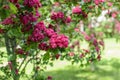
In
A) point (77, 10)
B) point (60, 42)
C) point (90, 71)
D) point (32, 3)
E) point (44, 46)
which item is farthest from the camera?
point (90, 71)

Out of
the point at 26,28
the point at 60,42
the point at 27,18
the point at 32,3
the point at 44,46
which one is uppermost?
the point at 32,3

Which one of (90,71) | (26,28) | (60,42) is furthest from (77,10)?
(90,71)

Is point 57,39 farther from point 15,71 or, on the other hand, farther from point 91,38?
point 91,38

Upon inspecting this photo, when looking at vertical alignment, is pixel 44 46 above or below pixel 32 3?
below

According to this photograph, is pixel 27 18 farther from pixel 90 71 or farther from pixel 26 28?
pixel 90 71

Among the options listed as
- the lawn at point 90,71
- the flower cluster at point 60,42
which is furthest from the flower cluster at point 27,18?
the lawn at point 90,71

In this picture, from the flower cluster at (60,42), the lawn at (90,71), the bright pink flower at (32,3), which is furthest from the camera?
the lawn at (90,71)

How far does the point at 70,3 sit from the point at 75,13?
289mm

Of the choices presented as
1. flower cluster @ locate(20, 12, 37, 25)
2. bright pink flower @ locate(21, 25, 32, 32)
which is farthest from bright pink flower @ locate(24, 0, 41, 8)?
bright pink flower @ locate(21, 25, 32, 32)

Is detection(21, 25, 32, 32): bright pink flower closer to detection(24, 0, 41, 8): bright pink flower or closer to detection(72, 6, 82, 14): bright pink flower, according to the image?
detection(24, 0, 41, 8): bright pink flower

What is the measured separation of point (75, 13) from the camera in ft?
21.1

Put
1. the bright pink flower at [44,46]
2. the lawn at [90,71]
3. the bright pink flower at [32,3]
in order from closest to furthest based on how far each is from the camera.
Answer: the bright pink flower at [32,3]
the bright pink flower at [44,46]
the lawn at [90,71]

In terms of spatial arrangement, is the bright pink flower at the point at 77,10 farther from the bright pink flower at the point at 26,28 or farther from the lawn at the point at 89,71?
the lawn at the point at 89,71

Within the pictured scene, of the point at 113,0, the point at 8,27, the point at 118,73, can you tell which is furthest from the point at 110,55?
the point at 8,27
